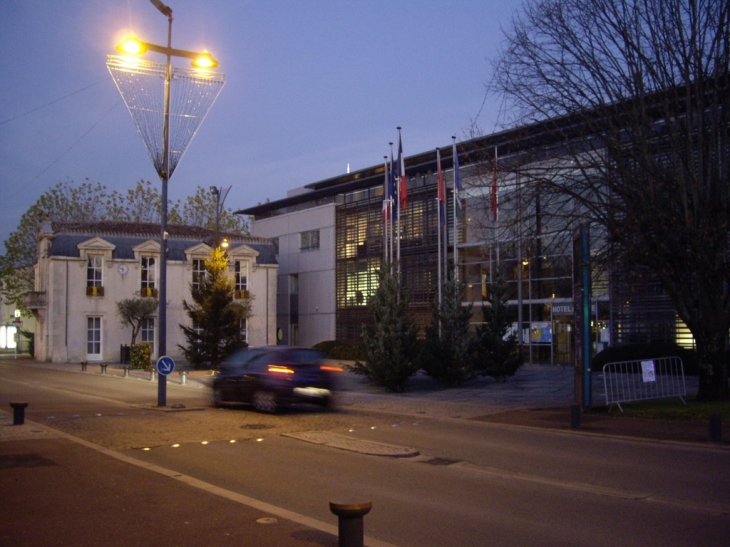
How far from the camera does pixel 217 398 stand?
18.0 meters

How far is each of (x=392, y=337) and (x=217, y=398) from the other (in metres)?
7.00

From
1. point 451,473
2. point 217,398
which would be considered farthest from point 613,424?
point 217,398

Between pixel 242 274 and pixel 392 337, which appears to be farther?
pixel 242 274

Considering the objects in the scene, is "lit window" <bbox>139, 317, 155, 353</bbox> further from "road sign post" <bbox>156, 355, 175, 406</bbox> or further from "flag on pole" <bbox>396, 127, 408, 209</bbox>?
"road sign post" <bbox>156, 355, 175, 406</bbox>

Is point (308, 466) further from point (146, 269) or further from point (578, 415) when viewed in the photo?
point (146, 269)

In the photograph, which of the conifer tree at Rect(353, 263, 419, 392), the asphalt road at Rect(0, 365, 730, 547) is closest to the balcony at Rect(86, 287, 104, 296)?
the conifer tree at Rect(353, 263, 419, 392)

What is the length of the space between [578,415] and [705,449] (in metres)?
2.71

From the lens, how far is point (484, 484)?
9.19 metres

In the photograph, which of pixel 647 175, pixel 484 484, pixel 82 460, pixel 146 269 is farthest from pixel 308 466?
pixel 146 269

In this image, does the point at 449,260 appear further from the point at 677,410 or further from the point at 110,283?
the point at 677,410

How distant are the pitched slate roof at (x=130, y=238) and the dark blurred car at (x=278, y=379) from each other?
97.8 feet

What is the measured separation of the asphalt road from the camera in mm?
7039

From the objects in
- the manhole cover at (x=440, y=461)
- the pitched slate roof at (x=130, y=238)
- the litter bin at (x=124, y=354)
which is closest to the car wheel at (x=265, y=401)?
the manhole cover at (x=440, y=461)

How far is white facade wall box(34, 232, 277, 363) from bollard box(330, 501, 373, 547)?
3758cm
